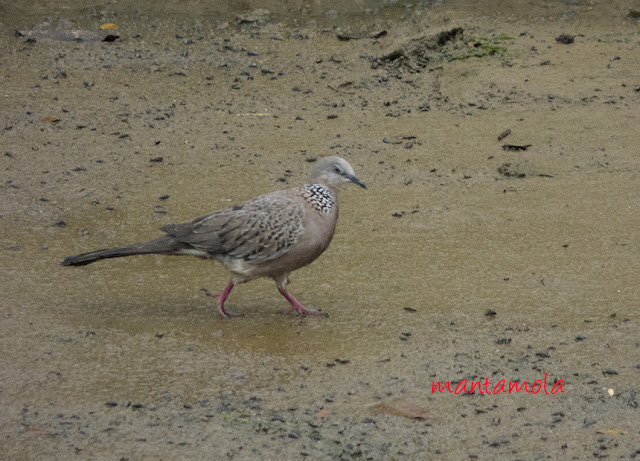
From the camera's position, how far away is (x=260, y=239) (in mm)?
4977

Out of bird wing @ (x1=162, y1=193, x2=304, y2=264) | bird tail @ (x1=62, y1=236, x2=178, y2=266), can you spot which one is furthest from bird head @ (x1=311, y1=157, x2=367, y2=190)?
bird tail @ (x1=62, y1=236, x2=178, y2=266)

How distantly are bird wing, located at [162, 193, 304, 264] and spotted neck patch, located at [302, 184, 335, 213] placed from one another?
0.30 feet

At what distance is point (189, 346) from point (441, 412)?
1.49 m

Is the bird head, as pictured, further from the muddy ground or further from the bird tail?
the bird tail

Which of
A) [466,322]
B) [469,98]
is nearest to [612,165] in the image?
[469,98]

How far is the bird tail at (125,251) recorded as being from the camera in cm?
504

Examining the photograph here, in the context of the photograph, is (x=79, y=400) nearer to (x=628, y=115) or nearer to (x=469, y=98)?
(x=469, y=98)

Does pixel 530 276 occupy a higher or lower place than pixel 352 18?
lower

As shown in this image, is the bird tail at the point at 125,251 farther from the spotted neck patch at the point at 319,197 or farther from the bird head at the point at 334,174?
the bird head at the point at 334,174

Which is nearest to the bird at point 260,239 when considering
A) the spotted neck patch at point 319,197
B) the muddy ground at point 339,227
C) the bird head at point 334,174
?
the spotted neck patch at point 319,197

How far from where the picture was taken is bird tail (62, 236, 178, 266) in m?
5.04

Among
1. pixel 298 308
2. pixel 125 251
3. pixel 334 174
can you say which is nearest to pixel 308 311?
pixel 298 308

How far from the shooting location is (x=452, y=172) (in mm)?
6855

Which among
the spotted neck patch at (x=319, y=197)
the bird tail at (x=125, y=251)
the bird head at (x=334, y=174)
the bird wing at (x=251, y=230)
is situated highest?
the bird head at (x=334, y=174)
